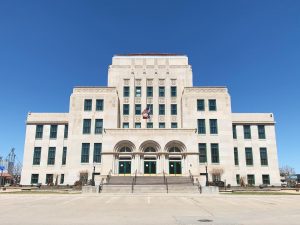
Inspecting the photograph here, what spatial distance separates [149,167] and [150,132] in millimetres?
5232

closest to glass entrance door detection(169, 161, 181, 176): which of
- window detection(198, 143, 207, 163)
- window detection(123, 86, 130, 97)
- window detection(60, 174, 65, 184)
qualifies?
window detection(198, 143, 207, 163)

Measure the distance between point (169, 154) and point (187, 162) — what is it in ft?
9.50

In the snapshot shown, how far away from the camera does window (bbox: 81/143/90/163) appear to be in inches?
1829

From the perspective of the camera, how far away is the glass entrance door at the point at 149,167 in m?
41.7

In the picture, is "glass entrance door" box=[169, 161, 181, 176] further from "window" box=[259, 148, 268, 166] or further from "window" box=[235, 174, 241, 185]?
"window" box=[259, 148, 268, 166]

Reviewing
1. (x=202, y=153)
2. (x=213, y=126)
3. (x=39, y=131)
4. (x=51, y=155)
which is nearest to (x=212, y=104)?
(x=213, y=126)

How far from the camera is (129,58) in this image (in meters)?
55.1

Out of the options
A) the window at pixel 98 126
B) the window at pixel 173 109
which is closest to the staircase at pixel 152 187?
the window at pixel 98 126

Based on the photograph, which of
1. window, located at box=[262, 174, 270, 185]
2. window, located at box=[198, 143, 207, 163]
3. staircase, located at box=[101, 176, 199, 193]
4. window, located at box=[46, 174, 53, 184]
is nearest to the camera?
staircase, located at box=[101, 176, 199, 193]

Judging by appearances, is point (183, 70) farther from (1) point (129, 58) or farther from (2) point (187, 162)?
(2) point (187, 162)

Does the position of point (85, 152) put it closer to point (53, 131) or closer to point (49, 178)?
point (49, 178)

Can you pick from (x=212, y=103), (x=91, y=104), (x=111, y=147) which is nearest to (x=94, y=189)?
(x=111, y=147)

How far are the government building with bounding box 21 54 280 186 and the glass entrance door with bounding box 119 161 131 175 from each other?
0.48ft

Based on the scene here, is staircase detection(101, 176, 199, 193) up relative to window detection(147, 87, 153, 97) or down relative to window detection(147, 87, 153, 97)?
down
